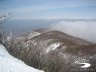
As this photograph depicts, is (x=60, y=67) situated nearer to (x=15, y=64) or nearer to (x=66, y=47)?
(x=15, y=64)

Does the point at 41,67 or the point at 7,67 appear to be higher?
the point at 7,67

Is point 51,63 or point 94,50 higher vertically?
point 51,63

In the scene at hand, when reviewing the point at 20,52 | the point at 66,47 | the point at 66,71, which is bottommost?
the point at 66,47

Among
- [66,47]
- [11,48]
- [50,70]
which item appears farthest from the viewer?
[66,47]

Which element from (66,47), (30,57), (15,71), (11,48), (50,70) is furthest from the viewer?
(66,47)

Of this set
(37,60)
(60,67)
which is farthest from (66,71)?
(37,60)

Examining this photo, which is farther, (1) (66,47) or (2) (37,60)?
(1) (66,47)

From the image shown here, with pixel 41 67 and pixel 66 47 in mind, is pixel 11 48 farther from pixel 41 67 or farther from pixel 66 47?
pixel 66 47

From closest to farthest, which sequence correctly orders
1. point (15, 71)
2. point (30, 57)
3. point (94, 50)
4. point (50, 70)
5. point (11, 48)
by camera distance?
point (15, 71), point (50, 70), point (30, 57), point (11, 48), point (94, 50)

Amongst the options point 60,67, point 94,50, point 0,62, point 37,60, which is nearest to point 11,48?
point 37,60
